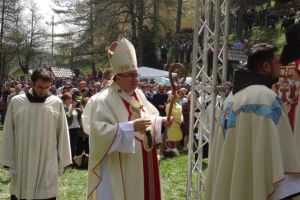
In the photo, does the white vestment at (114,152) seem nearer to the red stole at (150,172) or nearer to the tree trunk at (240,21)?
the red stole at (150,172)

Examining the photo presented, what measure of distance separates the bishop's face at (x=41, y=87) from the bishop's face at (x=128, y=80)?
130 cm

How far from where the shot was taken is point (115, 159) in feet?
15.8

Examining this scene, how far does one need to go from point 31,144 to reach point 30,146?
3cm

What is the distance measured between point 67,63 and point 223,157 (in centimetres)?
4121

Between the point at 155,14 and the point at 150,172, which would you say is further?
the point at 155,14

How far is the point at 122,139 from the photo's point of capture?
181 inches

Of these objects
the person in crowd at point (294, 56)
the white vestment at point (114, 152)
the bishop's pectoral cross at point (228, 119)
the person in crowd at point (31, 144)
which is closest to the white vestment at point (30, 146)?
the person in crowd at point (31, 144)

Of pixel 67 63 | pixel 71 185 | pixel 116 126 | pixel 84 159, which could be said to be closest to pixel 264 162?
pixel 116 126

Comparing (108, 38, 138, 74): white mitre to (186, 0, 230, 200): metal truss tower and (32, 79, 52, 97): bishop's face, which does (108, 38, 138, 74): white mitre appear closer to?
(32, 79, 52, 97): bishop's face

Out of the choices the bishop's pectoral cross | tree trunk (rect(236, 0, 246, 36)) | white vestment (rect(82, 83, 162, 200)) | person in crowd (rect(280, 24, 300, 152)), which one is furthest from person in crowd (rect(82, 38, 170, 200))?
tree trunk (rect(236, 0, 246, 36))

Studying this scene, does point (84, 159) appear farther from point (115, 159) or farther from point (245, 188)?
point (245, 188)

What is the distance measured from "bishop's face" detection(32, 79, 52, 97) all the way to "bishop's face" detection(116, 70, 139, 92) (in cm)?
130

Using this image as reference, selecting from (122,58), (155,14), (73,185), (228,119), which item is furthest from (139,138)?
(155,14)

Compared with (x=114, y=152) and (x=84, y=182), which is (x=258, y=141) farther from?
(x=84, y=182)
